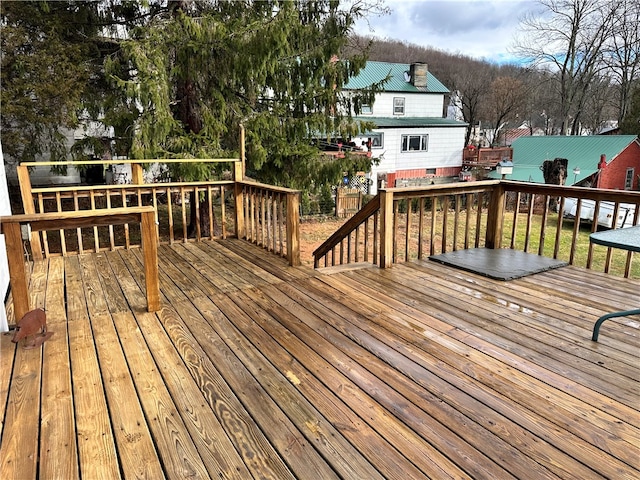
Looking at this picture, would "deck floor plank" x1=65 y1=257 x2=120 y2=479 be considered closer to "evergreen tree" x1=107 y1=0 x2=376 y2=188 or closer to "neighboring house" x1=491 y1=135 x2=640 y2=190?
"evergreen tree" x1=107 y1=0 x2=376 y2=188

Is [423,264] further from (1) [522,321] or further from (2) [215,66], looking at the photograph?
(2) [215,66]

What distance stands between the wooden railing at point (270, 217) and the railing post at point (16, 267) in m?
2.22

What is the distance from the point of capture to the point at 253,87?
7.23 m

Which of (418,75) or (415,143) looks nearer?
(415,143)

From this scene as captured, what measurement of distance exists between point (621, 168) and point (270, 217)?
741 inches

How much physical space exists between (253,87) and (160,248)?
11.4 ft

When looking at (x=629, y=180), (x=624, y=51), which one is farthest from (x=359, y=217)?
(x=624, y=51)

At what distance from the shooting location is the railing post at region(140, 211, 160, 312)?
9.89 ft

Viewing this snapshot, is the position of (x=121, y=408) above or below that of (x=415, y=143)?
below

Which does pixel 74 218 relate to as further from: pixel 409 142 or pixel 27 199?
pixel 409 142

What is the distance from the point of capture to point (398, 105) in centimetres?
2058

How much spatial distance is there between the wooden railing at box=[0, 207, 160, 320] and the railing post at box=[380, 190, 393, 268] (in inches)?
81.9

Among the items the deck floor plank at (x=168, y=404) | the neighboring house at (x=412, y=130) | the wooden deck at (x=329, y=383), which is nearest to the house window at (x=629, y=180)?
the neighboring house at (x=412, y=130)

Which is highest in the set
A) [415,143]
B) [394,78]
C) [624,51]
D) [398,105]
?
[624,51]
